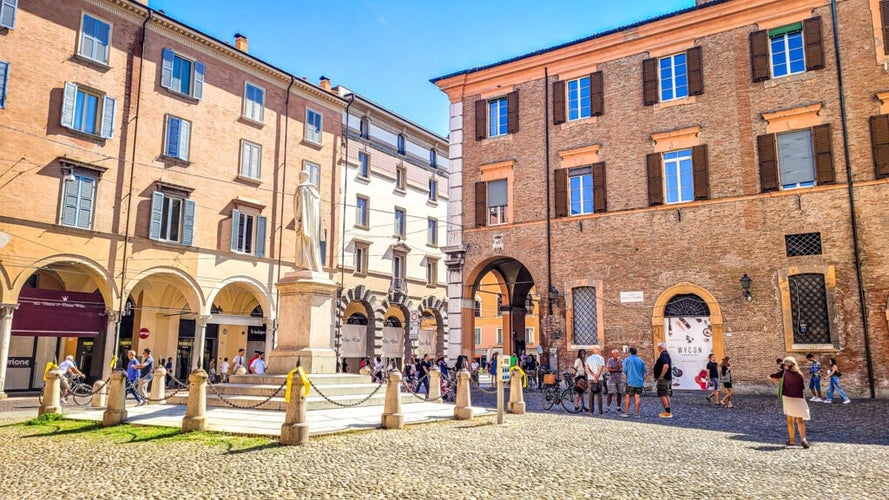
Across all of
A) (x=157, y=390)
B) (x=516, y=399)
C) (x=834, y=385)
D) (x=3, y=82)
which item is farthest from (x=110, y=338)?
(x=834, y=385)

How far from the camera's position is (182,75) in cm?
2666

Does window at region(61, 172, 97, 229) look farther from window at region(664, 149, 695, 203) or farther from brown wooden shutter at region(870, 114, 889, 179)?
brown wooden shutter at region(870, 114, 889, 179)

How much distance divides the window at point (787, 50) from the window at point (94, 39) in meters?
23.6

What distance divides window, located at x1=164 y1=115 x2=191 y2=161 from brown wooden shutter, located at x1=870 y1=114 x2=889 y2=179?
2447 cm

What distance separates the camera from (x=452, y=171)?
86.8 ft

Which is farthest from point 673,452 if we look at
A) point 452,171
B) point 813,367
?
point 452,171

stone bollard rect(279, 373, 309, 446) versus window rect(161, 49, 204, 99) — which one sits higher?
window rect(161, 49, 204, 99)

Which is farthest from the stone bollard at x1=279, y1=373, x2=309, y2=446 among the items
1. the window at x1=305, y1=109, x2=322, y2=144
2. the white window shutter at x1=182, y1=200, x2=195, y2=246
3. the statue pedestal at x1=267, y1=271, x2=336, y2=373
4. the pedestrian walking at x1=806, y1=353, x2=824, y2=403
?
the window at x1=305, y1=109, x2=322, y2=144

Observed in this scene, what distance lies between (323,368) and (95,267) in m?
13.0

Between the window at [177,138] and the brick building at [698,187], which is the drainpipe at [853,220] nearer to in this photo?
the brick building at [698,187]

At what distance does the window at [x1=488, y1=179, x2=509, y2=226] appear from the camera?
25.1 meters

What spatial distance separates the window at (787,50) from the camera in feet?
67.2

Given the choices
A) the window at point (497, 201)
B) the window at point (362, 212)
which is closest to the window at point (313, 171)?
the window at point (362, 212)

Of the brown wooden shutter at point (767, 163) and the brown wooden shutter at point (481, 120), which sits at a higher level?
the brown wooden shutter at point (481, 120)
